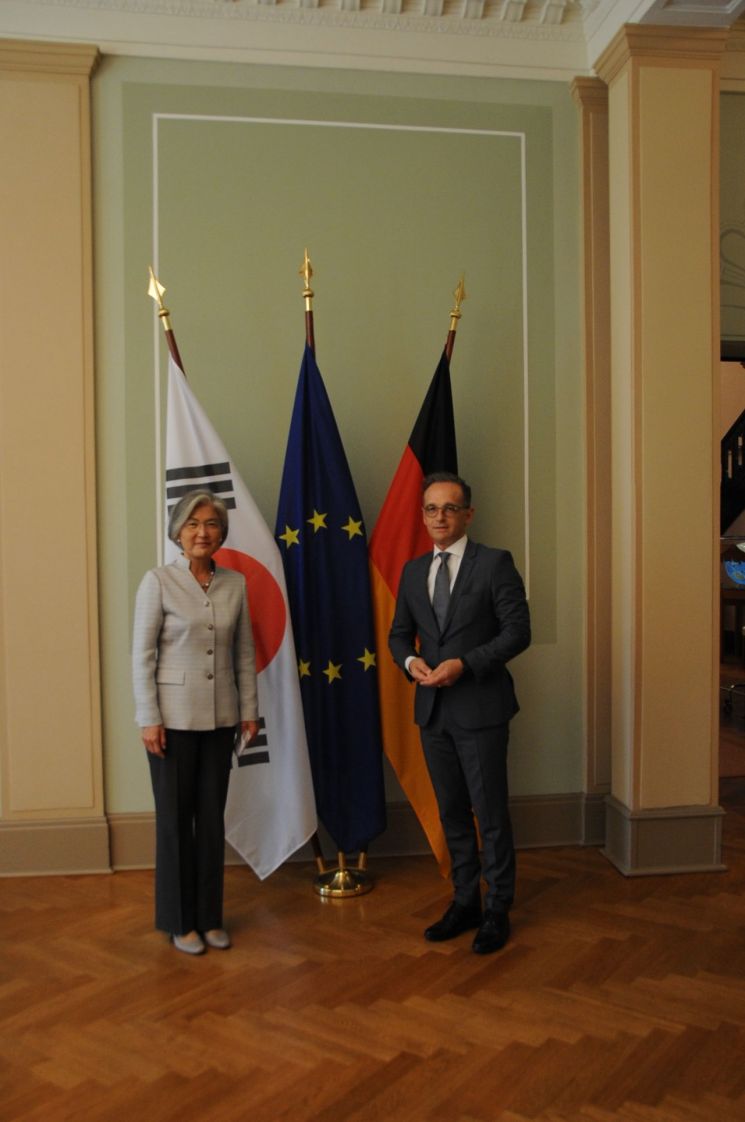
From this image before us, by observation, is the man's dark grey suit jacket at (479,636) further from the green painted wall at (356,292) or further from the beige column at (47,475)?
the beige column at (47,475)

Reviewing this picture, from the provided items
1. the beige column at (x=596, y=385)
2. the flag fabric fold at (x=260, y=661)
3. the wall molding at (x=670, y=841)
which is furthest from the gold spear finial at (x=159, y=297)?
the wall molding at (x=670, y=841)

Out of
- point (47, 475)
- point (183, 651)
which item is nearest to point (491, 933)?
point (183, 651)

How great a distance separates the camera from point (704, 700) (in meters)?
4.47

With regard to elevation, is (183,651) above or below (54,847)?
above

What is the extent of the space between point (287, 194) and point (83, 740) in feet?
8.28

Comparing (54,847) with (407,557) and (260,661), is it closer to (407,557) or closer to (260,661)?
(260,661)

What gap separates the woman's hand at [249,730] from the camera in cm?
382

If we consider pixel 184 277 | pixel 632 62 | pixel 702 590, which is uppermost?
pixel 632 62

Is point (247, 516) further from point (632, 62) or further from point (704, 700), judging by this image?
point (632, 62)

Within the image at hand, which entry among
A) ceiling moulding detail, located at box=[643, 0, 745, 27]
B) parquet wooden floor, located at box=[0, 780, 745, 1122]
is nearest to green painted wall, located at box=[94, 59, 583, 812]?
ceiling moulding detail, located at box=[643, 0, 745, 27]

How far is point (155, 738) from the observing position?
11.8 ft

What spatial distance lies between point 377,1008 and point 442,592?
4.65 ft

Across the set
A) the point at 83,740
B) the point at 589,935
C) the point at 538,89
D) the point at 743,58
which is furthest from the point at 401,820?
the point at 743,58

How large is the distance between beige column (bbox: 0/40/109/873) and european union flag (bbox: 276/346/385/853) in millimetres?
893
